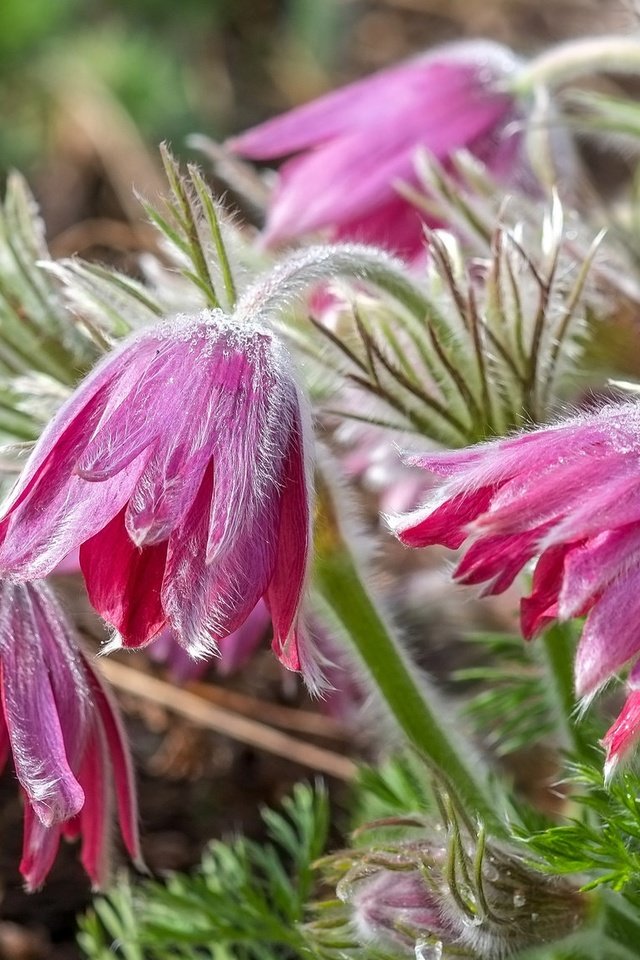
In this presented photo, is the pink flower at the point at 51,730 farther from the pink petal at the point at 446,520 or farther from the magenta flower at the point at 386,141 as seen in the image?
the magenta flower at the point at 386,141

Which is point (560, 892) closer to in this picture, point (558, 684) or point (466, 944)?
point (466, 944)

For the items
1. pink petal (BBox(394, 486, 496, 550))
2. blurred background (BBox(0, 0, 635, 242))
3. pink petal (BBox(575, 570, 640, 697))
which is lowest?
pink petal (BBox(575, 570, 640, 697))

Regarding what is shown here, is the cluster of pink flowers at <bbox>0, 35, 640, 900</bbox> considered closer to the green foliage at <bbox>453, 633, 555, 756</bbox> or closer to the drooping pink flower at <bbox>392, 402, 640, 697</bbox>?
the drooping pink flower at <bbox>392, 402, 640, 697</bbox>

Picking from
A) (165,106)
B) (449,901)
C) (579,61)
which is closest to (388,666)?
(449,901)

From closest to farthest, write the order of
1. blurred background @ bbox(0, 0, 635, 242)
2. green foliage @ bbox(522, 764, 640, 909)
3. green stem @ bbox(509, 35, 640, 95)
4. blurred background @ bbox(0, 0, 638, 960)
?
green foliage @ bbox(522, 764, 640, 909), green stem @ bbox(509, 35, 640, 95), blurred background @ bbox(0, 0, 638, 960), blurred background @ bbox(0, 0, 635, 242)

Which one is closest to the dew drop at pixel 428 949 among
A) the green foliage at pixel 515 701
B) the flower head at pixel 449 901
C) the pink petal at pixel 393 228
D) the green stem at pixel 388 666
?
the flower head at pixel 449 901

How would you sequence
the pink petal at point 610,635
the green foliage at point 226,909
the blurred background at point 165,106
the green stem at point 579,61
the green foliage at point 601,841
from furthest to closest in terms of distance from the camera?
1. the blurred background at point 165,106
2. the green stem at point 579,61
3. the green foliage at point 226,909
4. the green foliage at point 601,841
5. the pink petal at point 610,635

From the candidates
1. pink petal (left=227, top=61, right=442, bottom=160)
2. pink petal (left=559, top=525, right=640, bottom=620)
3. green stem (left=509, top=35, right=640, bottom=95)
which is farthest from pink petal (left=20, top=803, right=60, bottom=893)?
green stem (left=509, top=35, right=640, bottom=95)

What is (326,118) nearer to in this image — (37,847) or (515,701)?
(515,701)
